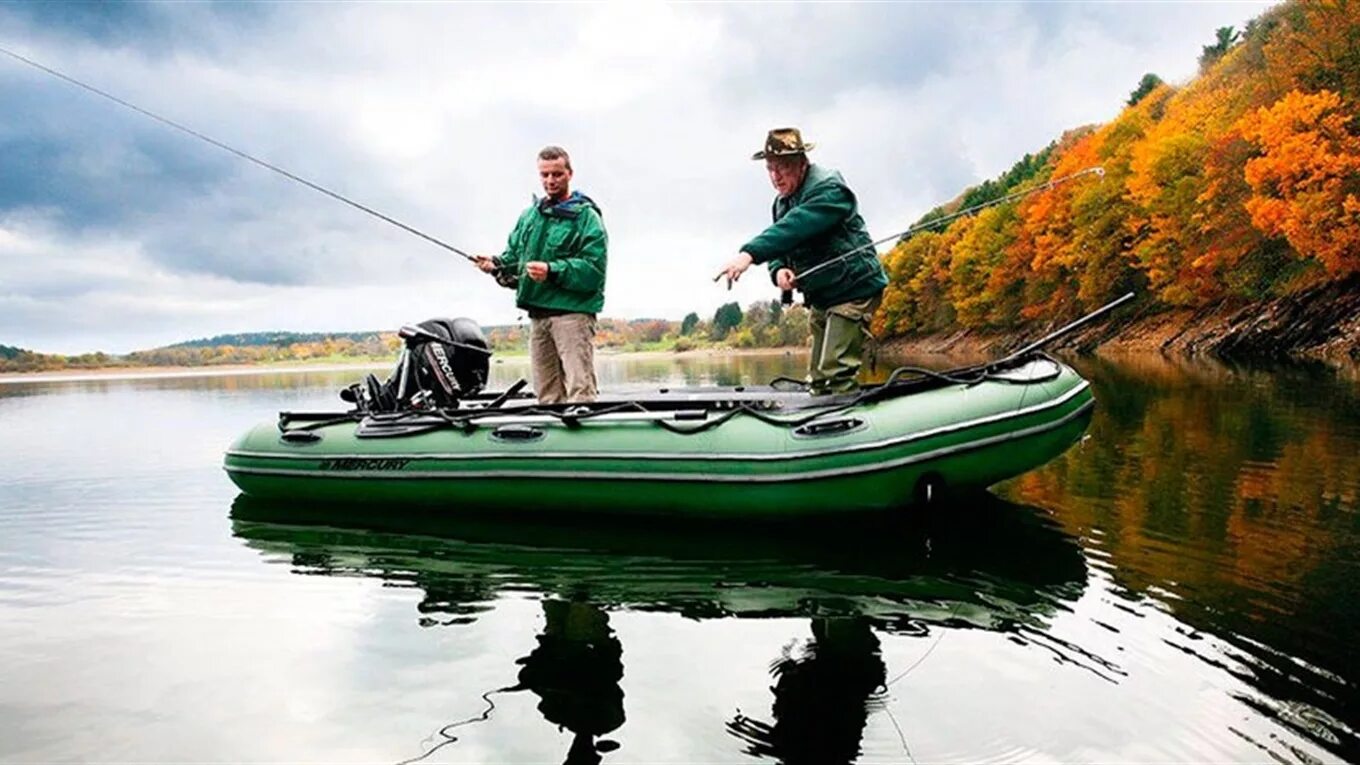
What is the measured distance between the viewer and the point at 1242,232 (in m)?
31.8

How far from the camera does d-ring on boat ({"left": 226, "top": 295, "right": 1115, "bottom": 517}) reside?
18.8 feet

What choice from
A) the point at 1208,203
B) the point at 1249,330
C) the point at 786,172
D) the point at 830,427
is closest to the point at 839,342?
the point at 830,427

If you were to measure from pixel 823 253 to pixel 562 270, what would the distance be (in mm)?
2041

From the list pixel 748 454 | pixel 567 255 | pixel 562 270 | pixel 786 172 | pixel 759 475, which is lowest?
pixel 759 475

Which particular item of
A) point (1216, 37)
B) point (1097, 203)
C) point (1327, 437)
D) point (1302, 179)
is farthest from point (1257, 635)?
point (1216, 37)

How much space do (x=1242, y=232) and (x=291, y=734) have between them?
119ft

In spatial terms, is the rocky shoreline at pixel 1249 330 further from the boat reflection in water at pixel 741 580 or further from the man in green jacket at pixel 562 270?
the boat reflection in water at pixel 741 580

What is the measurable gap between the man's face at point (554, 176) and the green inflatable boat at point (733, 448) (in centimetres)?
174

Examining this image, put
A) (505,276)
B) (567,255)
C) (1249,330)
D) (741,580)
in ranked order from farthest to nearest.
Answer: (1249,330) → (505,276) → (567,255) → (741,580)

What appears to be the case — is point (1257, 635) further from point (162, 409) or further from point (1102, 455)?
point (162, 409)

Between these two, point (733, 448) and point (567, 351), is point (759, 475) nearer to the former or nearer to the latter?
point (733, 448)

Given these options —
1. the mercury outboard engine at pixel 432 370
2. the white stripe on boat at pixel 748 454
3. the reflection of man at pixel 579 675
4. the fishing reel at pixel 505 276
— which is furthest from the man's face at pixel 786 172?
the reflection of man at pixel 579 675

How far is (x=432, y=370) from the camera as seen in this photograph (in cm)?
802

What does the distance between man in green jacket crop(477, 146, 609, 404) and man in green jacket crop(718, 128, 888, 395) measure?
1465 mm
